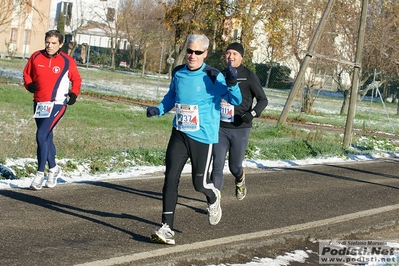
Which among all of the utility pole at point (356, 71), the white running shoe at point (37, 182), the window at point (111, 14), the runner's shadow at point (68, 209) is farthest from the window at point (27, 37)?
the runner's shadow at point (68, 209)

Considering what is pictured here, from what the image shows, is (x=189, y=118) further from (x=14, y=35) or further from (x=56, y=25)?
(x=56, y=25)

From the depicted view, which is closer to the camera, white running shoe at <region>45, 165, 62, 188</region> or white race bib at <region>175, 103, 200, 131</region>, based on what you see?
white race bib at <region>175, 103, 200, 131</region>

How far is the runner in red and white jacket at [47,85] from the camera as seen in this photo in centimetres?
930

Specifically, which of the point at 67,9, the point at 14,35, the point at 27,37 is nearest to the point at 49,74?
the point at 14,35

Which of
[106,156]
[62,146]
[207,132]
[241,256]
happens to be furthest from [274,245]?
[62,146]

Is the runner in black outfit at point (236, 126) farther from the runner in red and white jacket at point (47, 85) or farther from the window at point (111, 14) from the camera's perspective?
the window at point (111, 14)

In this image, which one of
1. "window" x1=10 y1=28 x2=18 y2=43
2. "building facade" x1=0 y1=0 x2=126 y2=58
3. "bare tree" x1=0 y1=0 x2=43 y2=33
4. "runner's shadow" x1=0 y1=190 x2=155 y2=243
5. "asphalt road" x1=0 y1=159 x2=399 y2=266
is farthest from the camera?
"window" x1=10 y1=28 x2=18 y2=43

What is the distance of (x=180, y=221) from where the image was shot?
829 centimetres

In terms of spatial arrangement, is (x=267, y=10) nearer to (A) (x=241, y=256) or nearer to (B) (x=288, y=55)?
(B) (x=288, y=55)

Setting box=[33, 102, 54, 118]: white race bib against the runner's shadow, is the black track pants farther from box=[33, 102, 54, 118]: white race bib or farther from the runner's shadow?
box=[33, 102, 54, 118]: white race bib

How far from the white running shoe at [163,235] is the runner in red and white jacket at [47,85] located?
9.60 ft

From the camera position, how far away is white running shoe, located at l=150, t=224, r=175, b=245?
22.5ft

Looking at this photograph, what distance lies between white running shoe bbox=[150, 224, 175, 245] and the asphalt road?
0.07 meters

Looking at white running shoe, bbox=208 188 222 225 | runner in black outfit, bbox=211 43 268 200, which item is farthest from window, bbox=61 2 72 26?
white running shoe, bbox=208 188 222 225
